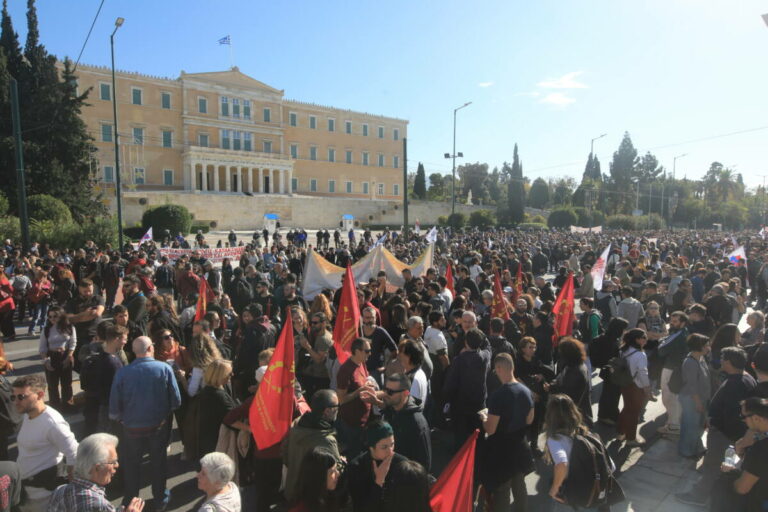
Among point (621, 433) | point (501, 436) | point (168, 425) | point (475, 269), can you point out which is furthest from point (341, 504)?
point (475, 269)

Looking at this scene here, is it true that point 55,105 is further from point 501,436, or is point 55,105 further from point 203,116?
point 203,116

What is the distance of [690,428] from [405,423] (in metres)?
3.82

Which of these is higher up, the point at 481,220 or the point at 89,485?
the point at 481,220

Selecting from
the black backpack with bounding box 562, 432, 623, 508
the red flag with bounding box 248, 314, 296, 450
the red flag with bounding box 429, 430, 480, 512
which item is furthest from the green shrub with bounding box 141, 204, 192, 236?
the black backpack with bounding box 562, 432, 623, 508

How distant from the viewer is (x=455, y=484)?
3.03 m

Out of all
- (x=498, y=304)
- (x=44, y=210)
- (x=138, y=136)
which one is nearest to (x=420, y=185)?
(x=138, y=136)

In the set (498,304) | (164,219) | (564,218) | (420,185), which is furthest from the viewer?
(420,185)

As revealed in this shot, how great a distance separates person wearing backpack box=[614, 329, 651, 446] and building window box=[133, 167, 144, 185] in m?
59.7

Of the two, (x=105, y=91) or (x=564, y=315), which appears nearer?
(x=564, y=315)

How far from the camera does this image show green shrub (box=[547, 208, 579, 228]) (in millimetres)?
52875

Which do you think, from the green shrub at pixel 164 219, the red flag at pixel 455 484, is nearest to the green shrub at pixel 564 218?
the green shrub at pixel 164 219

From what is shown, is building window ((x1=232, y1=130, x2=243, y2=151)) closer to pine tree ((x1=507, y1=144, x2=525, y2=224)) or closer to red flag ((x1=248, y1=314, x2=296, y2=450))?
pine tree ((x1=507, y1=144, x2=525, y2=224))

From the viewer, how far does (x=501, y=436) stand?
3.88 m

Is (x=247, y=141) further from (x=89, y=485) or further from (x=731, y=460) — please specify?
(x=731, y=460)
